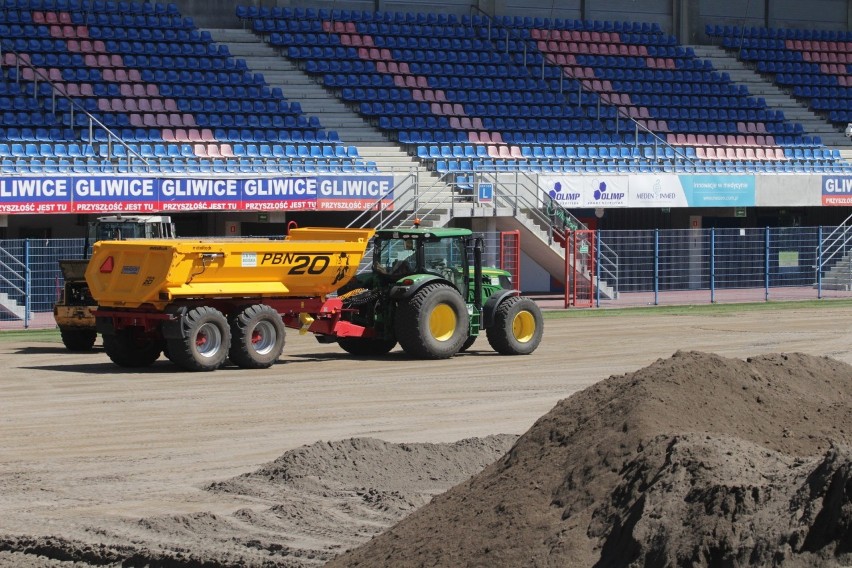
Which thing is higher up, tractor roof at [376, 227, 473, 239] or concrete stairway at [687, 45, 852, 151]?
concrete stairway at [687, 45, 852, 151]

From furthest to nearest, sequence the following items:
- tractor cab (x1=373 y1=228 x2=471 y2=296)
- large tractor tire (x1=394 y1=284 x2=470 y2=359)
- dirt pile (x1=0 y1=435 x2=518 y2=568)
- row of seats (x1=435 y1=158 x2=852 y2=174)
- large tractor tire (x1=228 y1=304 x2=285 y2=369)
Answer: row of seats (x1=435 y1=158 x2=852 y2=174) → tractor cab (x1=373 y1=228 x2=471 y2=296) → large tractor tire (x1=394 y1=284 x2=470 y2=359) → large tractor tire (x1=228 y1=304 x2=285 y2=369) → dirt pile (x1=0 y1=435 x2=518 y2=568)

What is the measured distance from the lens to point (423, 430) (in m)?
14.4

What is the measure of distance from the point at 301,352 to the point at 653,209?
52.2 ft

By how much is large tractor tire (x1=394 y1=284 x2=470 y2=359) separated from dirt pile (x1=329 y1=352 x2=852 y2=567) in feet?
31.6

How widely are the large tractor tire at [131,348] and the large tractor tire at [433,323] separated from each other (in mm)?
3335

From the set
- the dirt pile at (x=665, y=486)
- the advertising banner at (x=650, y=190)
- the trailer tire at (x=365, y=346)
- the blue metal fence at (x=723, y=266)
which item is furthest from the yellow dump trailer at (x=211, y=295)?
the blue metal fence at (x=723, y=266)

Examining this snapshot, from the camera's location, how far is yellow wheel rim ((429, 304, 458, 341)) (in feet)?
67.7

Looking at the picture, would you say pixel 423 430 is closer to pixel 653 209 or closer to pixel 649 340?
pixel 649 340

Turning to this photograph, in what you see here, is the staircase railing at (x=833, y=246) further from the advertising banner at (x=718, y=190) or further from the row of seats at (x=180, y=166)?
the row of seats at (x=180, y=166)

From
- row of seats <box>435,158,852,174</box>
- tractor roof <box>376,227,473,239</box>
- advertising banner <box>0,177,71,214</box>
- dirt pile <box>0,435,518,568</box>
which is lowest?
dirt pile <box>0,435,518,568</box>

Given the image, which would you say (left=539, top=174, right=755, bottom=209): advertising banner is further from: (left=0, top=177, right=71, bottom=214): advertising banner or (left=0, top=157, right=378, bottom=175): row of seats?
(left=0, top=177, right=71, bottom=214): advertising banner

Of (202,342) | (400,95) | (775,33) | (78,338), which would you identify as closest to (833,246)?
(400,95)

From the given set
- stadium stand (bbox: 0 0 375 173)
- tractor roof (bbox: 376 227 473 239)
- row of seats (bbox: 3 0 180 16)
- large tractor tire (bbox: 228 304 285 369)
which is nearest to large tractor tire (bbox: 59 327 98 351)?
large tractor tire (bbox: 228 304 285 369)

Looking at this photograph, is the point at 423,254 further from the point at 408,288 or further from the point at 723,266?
the point at 723,266
